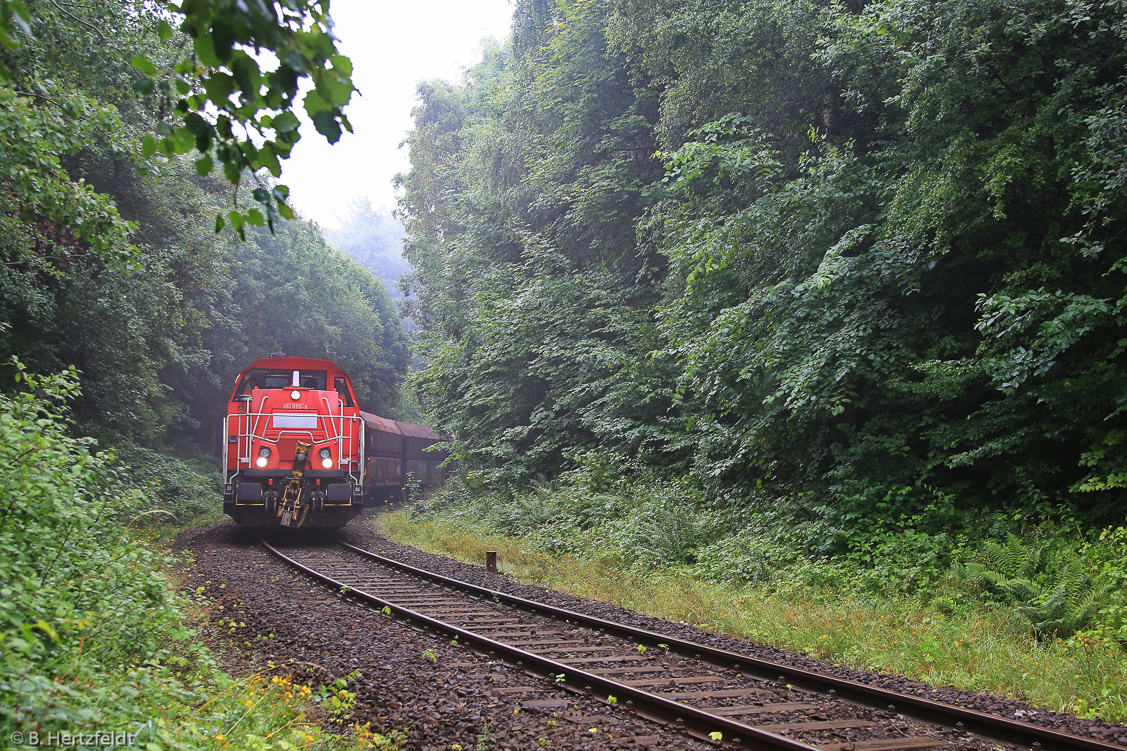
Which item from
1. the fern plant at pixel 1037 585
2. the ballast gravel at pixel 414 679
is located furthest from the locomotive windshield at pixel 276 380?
the fern plant at pixel 1037 585

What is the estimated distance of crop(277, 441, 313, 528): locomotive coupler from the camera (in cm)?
1373

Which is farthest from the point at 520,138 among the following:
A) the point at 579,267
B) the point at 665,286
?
the point at 665,286

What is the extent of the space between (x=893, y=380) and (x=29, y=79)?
10970 millimetres

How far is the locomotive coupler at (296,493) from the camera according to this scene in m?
13.7

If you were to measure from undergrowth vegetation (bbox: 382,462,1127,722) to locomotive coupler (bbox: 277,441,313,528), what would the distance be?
3411 mm

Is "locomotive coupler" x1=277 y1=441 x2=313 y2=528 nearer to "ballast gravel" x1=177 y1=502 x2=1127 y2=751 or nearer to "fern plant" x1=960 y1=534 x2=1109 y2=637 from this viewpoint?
"ballast gravel" x1=177 y1=502 x2=1127 y2=751

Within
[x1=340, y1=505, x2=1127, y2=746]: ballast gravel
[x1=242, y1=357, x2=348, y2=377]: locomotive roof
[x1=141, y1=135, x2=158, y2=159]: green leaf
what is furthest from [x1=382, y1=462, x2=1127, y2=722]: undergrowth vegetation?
[x1=141, y1=135, x2=158, y2=159]: green leaf

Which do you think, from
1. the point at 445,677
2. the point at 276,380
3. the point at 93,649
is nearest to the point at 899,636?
the point at 445,677

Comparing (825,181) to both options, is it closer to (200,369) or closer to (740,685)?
(740,685)

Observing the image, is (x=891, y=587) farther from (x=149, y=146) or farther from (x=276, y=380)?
(x=276, y=380)

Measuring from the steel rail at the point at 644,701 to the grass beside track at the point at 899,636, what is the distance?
247 centimetres

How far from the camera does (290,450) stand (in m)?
14.0

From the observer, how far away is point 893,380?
962 cm

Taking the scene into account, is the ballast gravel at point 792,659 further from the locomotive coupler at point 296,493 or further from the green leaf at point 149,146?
the green leaf at point 149,146
